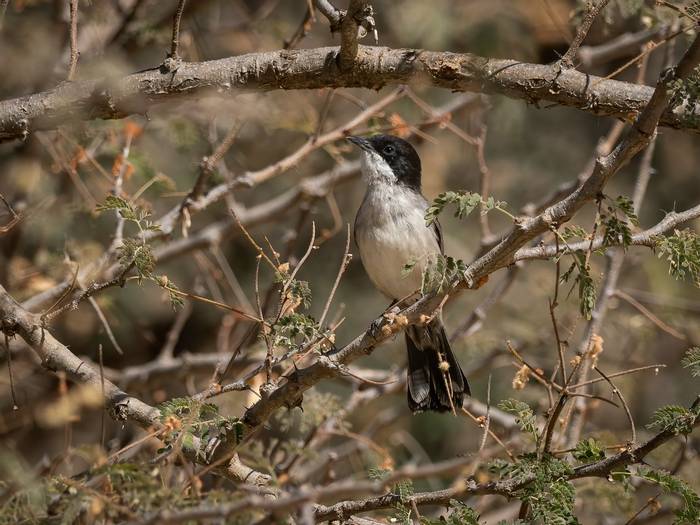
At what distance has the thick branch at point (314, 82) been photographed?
145 inches

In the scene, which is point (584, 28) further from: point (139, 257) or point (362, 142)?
point (362, 142)

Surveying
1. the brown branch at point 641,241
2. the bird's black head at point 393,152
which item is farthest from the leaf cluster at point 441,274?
the bird's black head at point 393,152

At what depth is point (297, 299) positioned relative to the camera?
3410 mm

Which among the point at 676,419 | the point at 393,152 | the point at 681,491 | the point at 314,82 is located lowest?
the point at 681,491

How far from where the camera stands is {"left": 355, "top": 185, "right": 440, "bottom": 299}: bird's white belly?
5609 mm

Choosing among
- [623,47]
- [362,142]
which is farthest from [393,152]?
[623,47]

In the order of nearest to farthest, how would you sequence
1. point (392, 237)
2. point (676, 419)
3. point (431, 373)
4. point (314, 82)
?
1. point (676, 419)
2. point (314, 82)
3. point (431, 373)
4. point (392, 237)

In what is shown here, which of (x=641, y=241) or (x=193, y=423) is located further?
(x=641, y=241)

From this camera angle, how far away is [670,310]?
648 cm

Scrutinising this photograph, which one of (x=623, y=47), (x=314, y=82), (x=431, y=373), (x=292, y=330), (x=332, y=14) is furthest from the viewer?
(x=623, y=47)

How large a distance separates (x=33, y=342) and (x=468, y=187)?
5.60 meters

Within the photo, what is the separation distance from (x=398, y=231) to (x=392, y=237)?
0.05m

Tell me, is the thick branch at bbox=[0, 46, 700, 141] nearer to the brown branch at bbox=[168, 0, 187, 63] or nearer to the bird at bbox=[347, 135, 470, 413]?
the brown branch at bbox=[168, 0, 187, 63]

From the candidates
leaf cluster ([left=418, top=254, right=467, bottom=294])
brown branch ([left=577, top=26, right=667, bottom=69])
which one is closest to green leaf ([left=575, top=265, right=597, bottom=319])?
leaf cluster ([left=418, top=254, right=467, bottom=294])
